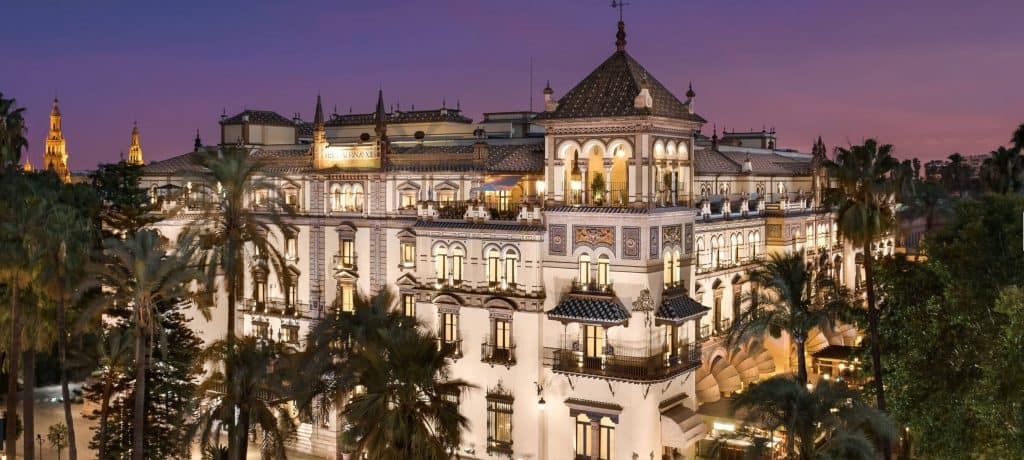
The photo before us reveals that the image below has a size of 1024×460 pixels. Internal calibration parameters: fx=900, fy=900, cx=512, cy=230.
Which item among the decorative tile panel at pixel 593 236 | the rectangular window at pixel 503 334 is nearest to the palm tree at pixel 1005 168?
the decorative tile panel at pixel 593 236

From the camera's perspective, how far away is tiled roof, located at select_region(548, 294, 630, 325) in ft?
127

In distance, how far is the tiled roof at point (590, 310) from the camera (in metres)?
38.8

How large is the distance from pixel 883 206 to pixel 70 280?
3293cm

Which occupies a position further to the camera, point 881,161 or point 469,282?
point 469,282

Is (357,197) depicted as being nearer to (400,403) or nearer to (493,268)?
(493,268)

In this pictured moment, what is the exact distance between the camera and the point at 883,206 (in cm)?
3606

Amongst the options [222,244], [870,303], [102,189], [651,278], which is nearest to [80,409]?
[102,189]

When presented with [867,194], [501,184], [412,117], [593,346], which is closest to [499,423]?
[593,346]

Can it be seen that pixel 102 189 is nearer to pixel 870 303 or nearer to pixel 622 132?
pixel 622 132

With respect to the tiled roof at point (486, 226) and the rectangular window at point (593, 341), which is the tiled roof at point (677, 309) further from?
the tiled roof at point (486, 226)

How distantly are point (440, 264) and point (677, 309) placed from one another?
12.3 m

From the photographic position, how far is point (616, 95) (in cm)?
4088

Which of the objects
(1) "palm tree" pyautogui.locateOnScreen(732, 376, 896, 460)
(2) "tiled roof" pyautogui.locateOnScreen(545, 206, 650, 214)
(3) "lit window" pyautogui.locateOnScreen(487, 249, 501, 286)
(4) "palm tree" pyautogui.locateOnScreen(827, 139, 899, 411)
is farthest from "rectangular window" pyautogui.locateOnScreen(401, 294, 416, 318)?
(1) "palm tree" pyautogui.locateOnScreen(732, 376, 896, 460)

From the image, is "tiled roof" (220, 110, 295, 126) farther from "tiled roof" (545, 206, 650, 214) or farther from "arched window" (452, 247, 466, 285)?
"tiled roof" (545, 206, 650, 214)
